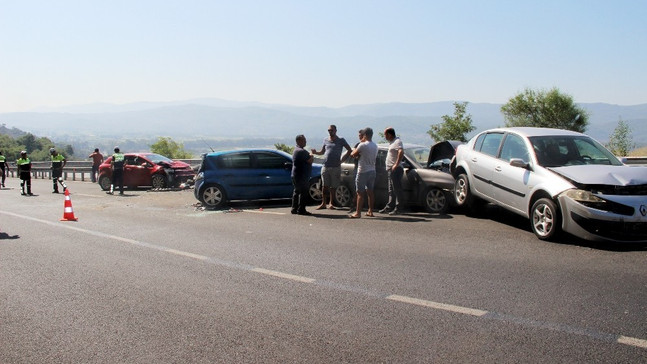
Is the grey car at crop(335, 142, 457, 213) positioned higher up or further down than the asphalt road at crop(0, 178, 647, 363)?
higher up

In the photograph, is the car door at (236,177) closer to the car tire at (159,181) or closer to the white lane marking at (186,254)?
the white lane marking at (186,254)

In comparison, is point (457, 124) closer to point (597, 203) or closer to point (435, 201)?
point (435, 201)

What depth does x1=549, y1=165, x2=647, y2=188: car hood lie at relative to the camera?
26.0 feet

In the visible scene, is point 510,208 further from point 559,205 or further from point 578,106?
point 578,106

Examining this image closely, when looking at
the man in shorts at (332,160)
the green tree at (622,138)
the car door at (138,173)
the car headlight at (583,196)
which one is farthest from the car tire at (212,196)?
the green tree at (622,138)

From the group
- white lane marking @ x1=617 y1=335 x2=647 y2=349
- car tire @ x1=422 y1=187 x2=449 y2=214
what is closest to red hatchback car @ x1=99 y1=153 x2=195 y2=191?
car tire @ x1=422 y1=187 x2=449 y2=214

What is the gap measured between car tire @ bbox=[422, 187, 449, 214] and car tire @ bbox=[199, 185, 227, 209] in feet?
17.6

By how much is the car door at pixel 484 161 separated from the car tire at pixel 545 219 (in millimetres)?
1542

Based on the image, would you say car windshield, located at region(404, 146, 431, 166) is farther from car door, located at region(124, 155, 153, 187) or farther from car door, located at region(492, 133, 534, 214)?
car door, located at region(124, 155, 153, 187)

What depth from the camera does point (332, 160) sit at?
12602 millimetres

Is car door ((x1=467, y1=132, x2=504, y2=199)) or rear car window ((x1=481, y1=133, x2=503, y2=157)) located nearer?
car door ((x1=467, y1=132, x2=504, y2=199))

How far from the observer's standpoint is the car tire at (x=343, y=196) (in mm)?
13310

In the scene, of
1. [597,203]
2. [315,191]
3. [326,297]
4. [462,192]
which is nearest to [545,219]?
[597,203]

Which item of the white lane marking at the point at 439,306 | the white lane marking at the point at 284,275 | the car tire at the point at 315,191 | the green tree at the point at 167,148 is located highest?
the car tire at the point at 315,191
